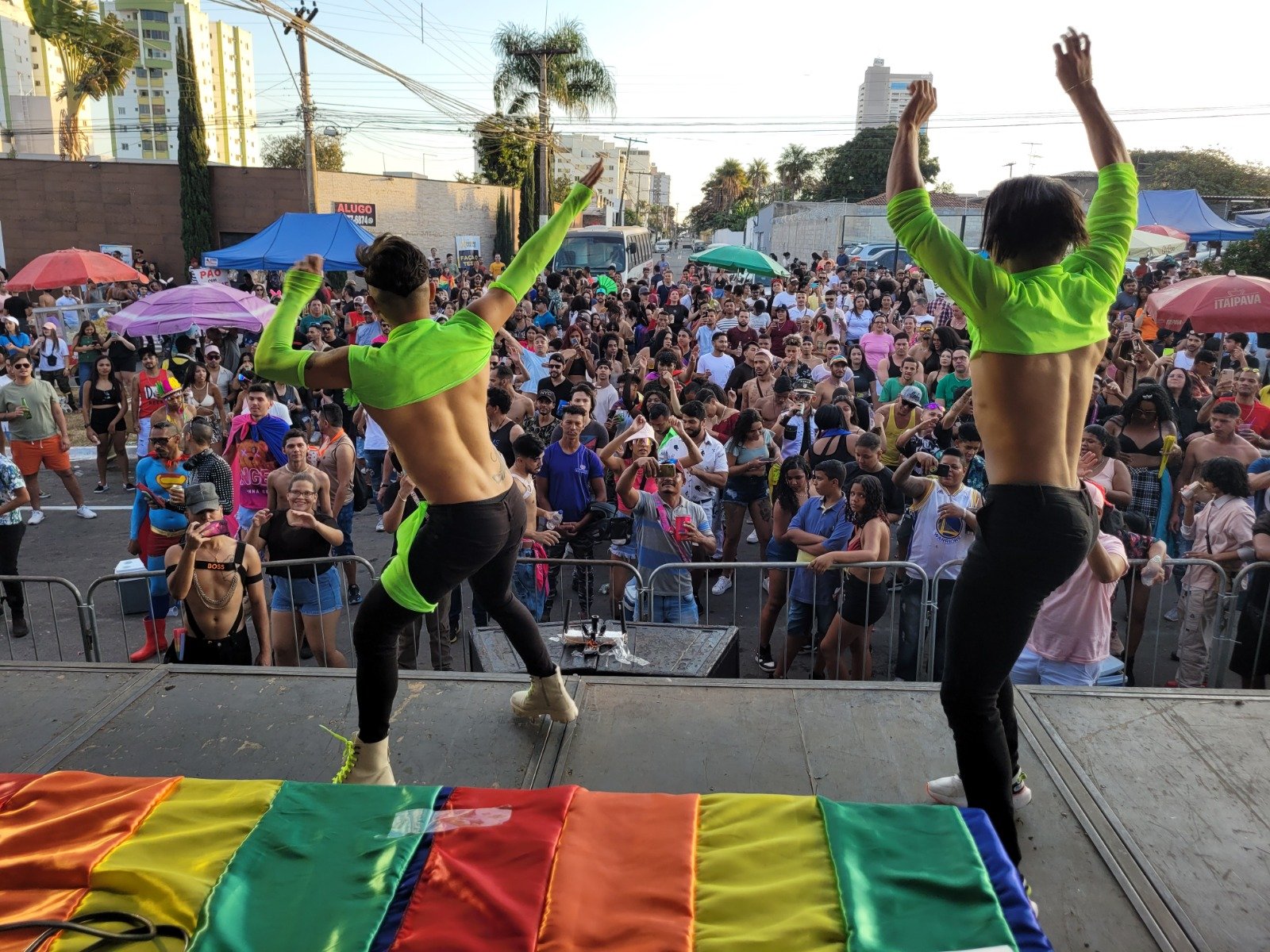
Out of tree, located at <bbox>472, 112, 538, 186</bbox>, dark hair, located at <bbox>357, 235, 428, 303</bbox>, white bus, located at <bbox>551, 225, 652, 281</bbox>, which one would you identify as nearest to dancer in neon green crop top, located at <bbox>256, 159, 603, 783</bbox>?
dark hair, located at <bbox>357, 235, 428, 303</bbox>

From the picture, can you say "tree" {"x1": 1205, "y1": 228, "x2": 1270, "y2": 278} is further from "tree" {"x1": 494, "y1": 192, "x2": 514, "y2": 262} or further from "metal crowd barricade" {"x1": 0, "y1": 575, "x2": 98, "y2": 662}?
"tree" {"x1": 494, "y1": 192, "x2": 514, "y2": 262}

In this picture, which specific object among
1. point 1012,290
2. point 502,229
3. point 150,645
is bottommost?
point 150,645

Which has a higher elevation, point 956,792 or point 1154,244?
point 1154,244

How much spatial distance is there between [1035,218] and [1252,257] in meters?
17.1

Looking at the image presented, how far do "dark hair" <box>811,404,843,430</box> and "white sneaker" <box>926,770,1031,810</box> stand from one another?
464 cm

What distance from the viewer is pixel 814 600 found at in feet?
18.3

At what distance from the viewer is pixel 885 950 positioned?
7.11 feet

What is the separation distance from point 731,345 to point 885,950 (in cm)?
1131

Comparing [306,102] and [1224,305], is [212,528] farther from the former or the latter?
[306,102]

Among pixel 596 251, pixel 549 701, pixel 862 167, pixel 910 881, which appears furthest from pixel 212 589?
pixel 862 167

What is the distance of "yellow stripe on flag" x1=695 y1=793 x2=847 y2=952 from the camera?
2.24 meters

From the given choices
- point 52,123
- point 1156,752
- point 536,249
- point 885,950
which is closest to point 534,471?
point 536,249

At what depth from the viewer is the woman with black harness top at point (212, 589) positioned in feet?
16.2

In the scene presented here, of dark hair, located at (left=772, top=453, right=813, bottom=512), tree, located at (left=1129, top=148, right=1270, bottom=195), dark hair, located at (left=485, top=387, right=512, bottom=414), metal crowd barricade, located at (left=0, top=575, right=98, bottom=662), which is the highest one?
tree, located at (left=1129, top=148, right=1270, bottom=195)
